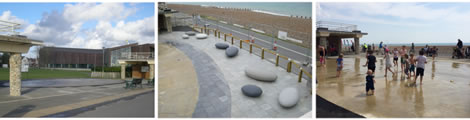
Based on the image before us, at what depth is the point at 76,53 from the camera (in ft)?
148

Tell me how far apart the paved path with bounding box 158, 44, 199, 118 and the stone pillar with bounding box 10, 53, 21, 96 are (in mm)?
11222

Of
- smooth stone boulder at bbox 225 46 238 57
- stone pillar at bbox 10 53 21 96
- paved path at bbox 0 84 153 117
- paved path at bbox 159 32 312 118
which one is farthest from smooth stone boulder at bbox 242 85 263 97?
stone pillar at bbox 10 53 21 96

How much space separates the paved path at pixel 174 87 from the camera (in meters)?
3.46

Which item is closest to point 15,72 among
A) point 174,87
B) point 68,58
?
point 174,87

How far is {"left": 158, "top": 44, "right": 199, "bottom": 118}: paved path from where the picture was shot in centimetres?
346

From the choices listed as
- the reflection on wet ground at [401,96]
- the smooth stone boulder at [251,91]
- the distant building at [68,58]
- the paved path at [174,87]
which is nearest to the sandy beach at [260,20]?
the reflection on wet ground at [401,96]

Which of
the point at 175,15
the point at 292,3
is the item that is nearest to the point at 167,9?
the point at 175,15

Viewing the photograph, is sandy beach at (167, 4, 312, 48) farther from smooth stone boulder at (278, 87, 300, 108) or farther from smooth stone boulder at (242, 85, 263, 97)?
smooth stone boulder at (242, 85, 263, 97)

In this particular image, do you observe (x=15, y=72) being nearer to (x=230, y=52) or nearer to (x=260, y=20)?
(x=230, y=52)

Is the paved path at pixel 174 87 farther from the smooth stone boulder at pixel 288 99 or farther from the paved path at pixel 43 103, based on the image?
the paved path at pixel 43 103

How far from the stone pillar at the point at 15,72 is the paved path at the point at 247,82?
1021 cm

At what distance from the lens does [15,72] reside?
36.8 feet

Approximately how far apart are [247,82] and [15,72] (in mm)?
11886

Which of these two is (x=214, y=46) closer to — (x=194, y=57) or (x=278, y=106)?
(x=194, y=57)
